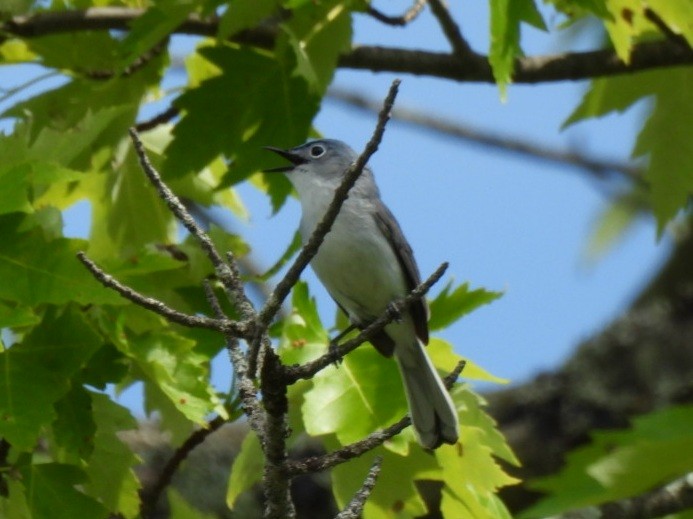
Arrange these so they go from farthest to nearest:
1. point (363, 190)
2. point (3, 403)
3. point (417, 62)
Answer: point (363, 190) → point (417, 62) → point (3, 403)

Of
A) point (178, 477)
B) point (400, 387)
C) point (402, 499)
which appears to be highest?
point (178, 477)

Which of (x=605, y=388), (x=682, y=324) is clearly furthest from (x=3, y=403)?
(x=682, y=324)

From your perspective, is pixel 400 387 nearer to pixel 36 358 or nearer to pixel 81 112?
pixel 36 358

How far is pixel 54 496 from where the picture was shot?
2.93 metres

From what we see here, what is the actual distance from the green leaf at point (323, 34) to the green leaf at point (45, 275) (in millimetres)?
1107

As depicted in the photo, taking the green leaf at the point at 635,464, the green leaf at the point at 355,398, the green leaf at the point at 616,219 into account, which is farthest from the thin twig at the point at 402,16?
the green leaf at the point at 616,219

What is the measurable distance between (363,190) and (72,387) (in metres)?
1.89

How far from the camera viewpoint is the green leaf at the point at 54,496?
2916 mm

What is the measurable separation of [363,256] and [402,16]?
0.85 metres

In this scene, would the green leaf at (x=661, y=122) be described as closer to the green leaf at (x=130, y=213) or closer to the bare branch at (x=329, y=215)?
the green leaf at (x=130, y=213)

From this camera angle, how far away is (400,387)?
328cm

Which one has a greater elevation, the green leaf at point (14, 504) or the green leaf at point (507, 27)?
the green leaf at point (507, 27)

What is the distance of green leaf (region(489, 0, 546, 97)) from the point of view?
2916mm

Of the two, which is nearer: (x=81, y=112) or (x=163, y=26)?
(x=163, y=26)
